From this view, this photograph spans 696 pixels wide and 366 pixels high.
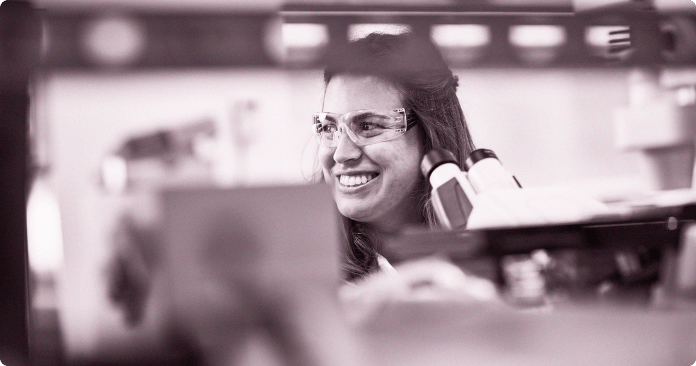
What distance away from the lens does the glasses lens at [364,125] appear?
3.10 feet

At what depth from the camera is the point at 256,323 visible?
2.66 feet

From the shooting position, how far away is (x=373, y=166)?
3.44 ft

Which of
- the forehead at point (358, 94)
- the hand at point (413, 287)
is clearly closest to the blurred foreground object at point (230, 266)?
the hand at point (413, 287)

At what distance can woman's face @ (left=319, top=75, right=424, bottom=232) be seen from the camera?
0.93 meters

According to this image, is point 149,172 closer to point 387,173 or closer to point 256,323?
point 256,323

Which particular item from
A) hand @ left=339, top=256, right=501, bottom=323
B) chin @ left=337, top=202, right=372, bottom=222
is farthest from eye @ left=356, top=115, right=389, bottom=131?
hand @ left=339, top=256, right=501, bottom=323

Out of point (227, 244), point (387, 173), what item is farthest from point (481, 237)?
point (227, 244)

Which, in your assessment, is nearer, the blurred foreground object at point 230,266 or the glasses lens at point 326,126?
the blurred foreground object at point 230,266

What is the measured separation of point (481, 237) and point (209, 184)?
0.35m

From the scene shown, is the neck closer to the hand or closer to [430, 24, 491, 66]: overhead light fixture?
the hand

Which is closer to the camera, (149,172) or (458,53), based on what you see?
(149,172)

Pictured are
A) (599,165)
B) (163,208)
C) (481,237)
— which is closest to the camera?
(163,208)

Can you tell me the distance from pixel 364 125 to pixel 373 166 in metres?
0.07

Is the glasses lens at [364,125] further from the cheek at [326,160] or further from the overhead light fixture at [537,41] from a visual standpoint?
the overhead light fixture at [537,41]
